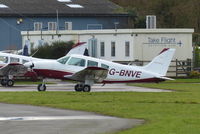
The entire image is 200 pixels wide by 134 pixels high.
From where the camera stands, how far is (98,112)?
22.4 m

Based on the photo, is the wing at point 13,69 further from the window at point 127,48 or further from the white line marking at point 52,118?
the white line marking at point 52,118

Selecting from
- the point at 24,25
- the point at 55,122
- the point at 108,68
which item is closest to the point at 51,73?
the point at 108,68

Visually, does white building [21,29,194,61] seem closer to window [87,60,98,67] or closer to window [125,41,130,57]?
window [125,41,130,57]

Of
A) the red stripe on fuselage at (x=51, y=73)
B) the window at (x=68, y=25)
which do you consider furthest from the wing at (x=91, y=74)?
the window at (x=68, y=25)

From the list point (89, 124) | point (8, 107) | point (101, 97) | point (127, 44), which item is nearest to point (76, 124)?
point (89, 124)

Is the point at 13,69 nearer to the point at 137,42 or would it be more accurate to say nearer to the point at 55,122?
the point at 137,42

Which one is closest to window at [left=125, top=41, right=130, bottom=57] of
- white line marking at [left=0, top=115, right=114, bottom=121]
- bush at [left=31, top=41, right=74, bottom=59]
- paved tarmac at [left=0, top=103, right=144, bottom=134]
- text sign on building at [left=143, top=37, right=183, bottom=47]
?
text sign on building at [left=143, top=37, right=183, bottom=47]

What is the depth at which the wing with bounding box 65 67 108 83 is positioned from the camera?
34906mm

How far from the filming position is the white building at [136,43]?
54562 mm

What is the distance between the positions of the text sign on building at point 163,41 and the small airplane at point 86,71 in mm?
17267

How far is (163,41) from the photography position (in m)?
55.1

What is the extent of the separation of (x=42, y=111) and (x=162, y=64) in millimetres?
15845

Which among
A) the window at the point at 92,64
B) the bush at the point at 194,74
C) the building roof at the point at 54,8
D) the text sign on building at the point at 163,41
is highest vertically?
the building roof at the point at 54,8

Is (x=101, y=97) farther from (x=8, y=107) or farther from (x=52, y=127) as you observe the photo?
(x=52, y=127)
